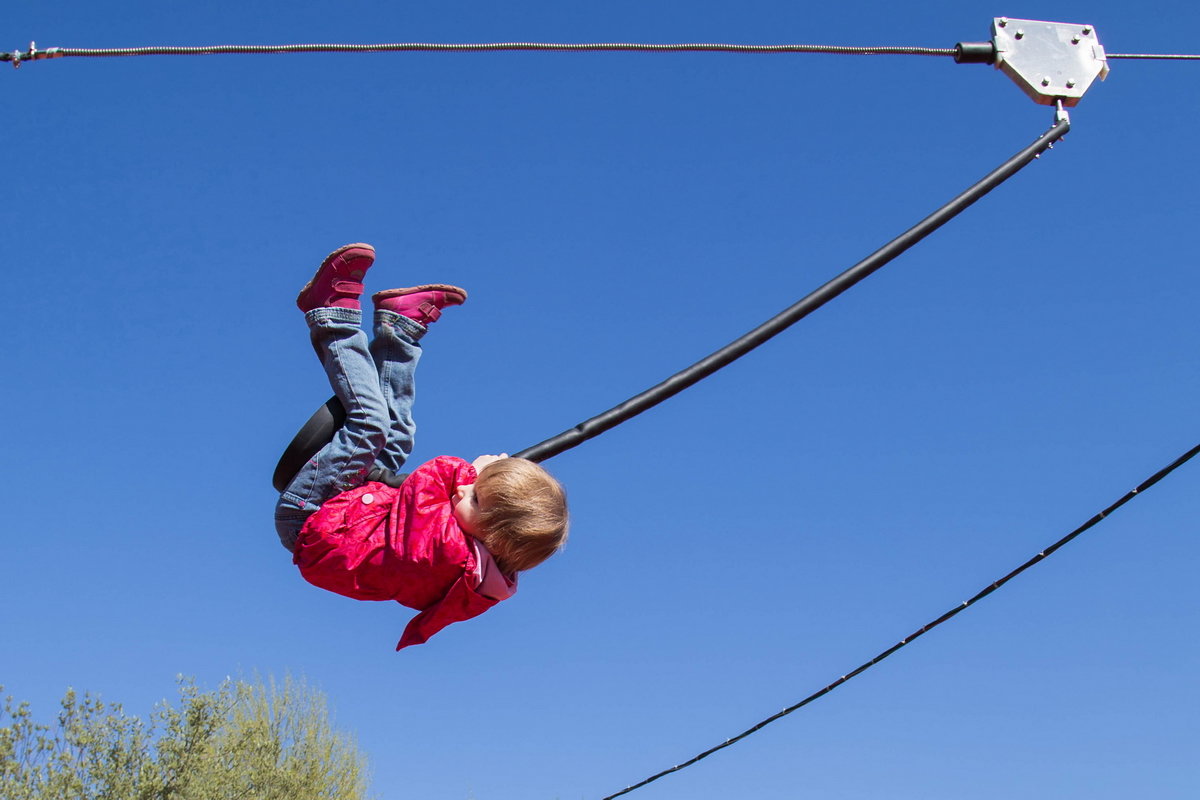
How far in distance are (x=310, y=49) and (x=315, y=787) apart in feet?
65.2

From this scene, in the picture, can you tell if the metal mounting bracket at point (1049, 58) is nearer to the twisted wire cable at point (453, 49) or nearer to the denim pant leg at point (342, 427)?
the twisted wire cable at point (453, 49)

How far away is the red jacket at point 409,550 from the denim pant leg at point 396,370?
19 cm

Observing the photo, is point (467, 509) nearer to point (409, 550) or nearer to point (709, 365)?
point (409, 550)

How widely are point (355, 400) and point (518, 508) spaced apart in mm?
568

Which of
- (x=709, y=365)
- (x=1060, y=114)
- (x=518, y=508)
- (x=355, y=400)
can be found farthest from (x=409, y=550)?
(x=1060, y=114)

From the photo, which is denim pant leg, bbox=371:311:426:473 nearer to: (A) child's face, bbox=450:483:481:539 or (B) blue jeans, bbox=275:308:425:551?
(B) blue jeans, bbox=275:308:425:551

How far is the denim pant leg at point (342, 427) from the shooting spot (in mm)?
3371

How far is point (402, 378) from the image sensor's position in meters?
3.58

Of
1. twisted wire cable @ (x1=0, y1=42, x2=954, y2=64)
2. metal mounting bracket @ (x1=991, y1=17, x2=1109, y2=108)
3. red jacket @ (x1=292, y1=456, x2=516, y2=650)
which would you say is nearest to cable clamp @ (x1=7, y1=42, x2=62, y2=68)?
twisted wire cable @ (x1=0, y1=42, x2=954, y2=64)

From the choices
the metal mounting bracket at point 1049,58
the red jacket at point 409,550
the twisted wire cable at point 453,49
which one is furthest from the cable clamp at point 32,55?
the metal mounting bracket at point 1049,58

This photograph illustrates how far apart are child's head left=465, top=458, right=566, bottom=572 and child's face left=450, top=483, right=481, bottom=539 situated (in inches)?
0.7

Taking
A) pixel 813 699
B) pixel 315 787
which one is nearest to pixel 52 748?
pixel 315 787

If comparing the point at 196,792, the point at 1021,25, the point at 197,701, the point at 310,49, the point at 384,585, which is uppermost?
the point at 197,701

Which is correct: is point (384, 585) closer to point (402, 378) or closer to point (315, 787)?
point (402, 378)
